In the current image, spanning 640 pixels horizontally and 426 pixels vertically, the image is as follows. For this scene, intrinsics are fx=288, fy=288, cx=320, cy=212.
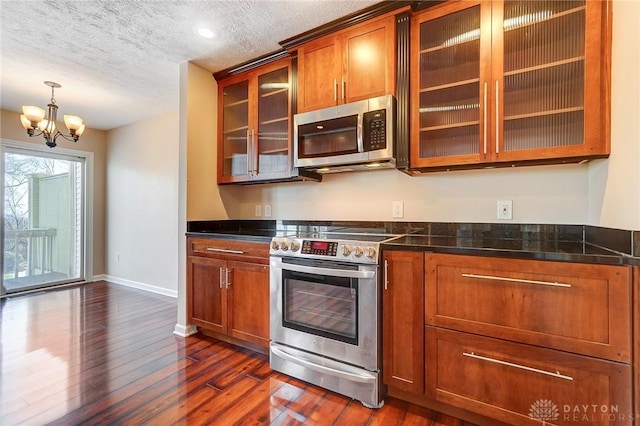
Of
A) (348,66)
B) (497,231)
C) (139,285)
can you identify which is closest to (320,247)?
(497,231)

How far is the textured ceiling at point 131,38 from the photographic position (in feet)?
6.45

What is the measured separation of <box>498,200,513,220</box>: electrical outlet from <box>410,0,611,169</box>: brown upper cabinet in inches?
13.1

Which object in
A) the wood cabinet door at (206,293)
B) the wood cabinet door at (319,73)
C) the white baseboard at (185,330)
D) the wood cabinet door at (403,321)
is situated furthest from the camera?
the white baseboard at (185,330)

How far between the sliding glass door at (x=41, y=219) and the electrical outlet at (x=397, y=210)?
495 cm

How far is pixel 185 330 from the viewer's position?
104 inches

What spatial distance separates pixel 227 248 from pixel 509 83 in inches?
89.2

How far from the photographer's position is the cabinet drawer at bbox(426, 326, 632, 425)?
1221mm

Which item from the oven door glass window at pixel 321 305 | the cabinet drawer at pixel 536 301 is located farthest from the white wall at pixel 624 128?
the oven door glass window at pixel 321 305

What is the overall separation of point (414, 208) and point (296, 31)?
167 cm

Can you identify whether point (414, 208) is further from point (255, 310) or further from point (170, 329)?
point (170, 329)

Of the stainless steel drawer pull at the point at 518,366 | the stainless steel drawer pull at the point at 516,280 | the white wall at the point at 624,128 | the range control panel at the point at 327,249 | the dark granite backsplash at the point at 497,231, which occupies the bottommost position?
the stainless steel drawer pull at the point at 518,366

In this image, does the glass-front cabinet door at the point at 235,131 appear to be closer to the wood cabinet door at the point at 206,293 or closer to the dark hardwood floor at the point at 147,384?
the wood cabinet door at the point at 206,293

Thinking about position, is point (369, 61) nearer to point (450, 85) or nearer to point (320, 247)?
point (450, 85)
